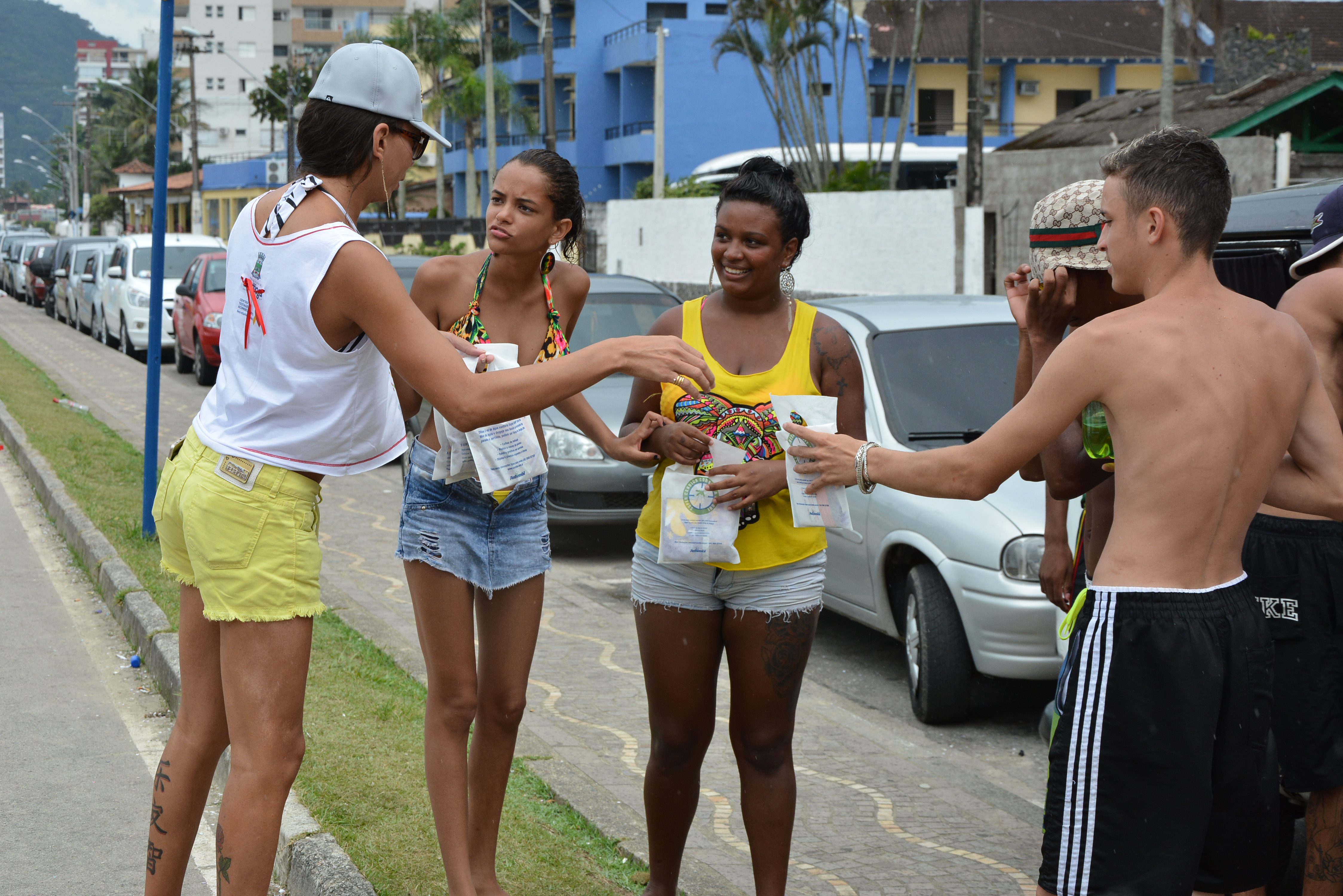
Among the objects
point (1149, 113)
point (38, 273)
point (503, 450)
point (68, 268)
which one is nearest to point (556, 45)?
point (38, 273)

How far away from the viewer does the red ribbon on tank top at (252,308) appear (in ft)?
9.36

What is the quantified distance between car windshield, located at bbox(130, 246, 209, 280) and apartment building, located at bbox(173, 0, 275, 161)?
3435 inches

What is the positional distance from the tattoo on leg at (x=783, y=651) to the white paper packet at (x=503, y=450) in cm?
76

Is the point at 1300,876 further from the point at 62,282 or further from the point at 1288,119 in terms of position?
the point at 62,282

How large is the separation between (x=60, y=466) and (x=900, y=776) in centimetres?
791

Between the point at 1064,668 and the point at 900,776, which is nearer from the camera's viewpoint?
the point at 1064,668

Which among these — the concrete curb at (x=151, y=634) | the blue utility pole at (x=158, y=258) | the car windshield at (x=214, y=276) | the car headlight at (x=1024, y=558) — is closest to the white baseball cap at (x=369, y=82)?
the concrete curb at (x=151, y=634)

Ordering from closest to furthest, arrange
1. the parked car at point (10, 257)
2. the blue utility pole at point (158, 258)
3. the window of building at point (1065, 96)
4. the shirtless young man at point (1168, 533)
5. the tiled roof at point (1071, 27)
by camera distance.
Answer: the shirtless young man at point (1168, 533)
the blue utility pole at point (158, 258)
the parked car at point (10, 257)
the tiled roof at point (1071, 27)
the window of building at point (1065, 96)

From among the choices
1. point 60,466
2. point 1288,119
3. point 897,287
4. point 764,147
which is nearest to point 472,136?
point 764,147

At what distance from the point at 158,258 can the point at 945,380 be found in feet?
15.2

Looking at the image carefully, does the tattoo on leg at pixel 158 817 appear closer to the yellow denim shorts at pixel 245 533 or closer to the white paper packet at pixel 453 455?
the yellow denim shorts at pixel 245 533

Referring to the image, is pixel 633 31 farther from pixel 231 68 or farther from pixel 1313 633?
pixel 231 68

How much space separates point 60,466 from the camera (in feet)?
34.7

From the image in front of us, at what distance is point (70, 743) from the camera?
17.4 ft
